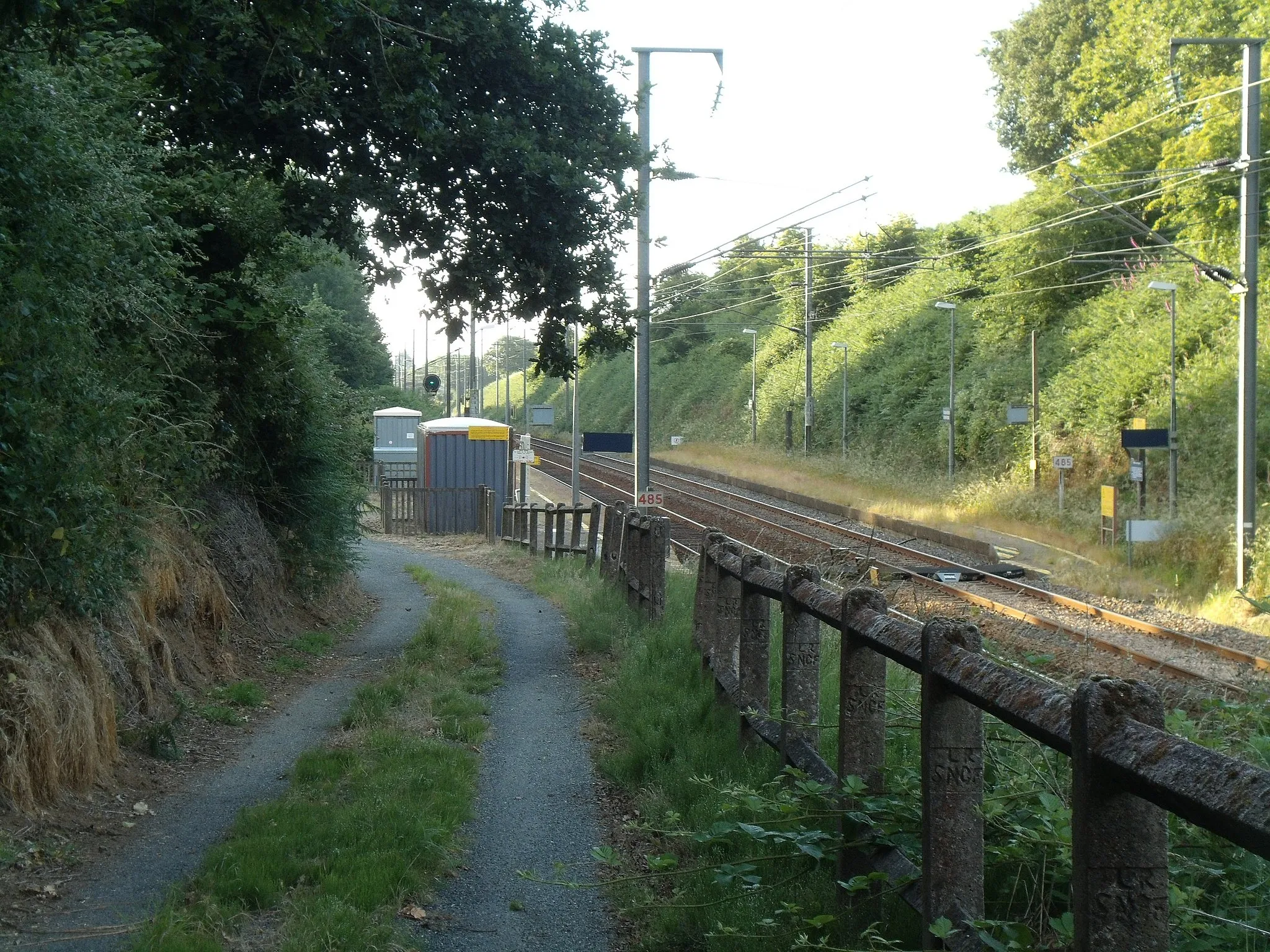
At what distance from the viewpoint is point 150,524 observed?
870 cm

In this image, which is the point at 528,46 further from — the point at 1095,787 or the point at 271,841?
the point at 1095,787

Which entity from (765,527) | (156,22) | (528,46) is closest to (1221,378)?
(765,527)

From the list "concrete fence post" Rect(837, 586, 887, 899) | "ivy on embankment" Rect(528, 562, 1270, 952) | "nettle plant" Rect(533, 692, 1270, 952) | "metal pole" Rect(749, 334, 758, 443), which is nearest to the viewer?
"nettle plant" Rect(533, 692, 1270, 952)

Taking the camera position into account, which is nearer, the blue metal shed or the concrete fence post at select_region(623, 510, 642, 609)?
the concrete fence post at select_region(623, 510, 642, 609)

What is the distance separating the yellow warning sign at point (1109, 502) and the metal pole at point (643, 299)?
35.6 feet

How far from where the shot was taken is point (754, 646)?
6.46m

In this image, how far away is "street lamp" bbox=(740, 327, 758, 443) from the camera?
52.4m

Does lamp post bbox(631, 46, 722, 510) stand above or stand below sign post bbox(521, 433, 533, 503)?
above

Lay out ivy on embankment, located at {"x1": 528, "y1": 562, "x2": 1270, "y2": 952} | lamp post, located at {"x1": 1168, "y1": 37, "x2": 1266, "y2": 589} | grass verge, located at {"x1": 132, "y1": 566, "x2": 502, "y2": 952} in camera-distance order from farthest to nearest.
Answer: lamp post, located at {"x1": 1168, "y1": 37, "x2": 1266, "y2": 589} < grass verge, located at {"x1": 132, "y1": 566, "x2": 502, "y2": 952} < ivy on embankment, located at {"x1": 528, "y1": 562, "x2": 1270, "y2": 952}

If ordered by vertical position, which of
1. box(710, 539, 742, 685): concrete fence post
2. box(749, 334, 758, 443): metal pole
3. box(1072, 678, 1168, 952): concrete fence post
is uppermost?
box(749, 334, 758, 443): metal pole

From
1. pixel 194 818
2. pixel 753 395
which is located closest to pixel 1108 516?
pixel 194 818

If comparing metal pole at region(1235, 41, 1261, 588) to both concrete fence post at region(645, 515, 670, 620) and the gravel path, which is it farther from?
the gravel path

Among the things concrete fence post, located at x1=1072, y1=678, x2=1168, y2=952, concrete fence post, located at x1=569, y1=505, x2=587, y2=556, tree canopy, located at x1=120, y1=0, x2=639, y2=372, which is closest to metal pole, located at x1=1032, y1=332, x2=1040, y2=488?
concrete fence post, located at x1=569, y1=505, x2=587, y2=556

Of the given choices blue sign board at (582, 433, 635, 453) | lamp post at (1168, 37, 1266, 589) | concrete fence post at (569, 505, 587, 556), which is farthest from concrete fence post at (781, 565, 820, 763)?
blue sign board at (582, 433, 635, 453)
